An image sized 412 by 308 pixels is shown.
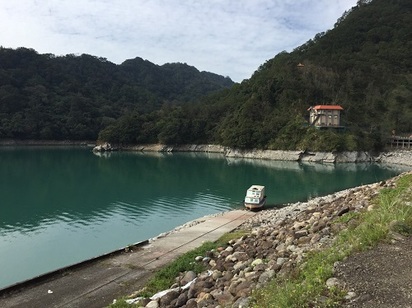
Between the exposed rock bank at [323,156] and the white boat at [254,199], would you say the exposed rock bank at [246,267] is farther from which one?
the exposed rock bank at [323,156]

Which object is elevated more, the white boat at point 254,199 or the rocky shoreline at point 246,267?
the rocky shoreline at point 246,267

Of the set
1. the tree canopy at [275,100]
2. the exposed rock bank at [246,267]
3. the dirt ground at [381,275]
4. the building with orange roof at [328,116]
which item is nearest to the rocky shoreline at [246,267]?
the exposed rock bank at [246,267]

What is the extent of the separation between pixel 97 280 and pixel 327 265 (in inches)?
362

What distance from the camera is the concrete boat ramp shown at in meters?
11.7

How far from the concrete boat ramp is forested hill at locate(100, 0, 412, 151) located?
68.3 meters

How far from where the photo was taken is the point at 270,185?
154ft

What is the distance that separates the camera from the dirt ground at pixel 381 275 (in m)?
5.34

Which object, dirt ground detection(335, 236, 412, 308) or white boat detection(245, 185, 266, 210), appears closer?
dirt ground detection(335, 236, 412, 308)

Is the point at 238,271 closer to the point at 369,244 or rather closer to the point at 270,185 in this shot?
the point at 369,244

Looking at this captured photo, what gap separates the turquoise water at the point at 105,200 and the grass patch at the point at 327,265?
1592cm

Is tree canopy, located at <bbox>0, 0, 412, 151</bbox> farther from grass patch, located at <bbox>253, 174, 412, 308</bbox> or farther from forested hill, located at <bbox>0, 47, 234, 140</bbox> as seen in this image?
grass patch, located at <bbox>253, 174, 412, 308</bbox>

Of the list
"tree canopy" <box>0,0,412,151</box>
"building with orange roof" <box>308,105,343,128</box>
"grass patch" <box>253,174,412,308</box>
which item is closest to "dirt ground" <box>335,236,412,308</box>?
"grass patch" <box>253,174,412,308</box>

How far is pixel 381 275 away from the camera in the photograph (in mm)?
6160

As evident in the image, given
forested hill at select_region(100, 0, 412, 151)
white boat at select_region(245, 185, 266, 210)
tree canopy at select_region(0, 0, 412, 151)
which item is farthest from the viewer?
tree canopy at select_region(0, 0, 412, 151)
